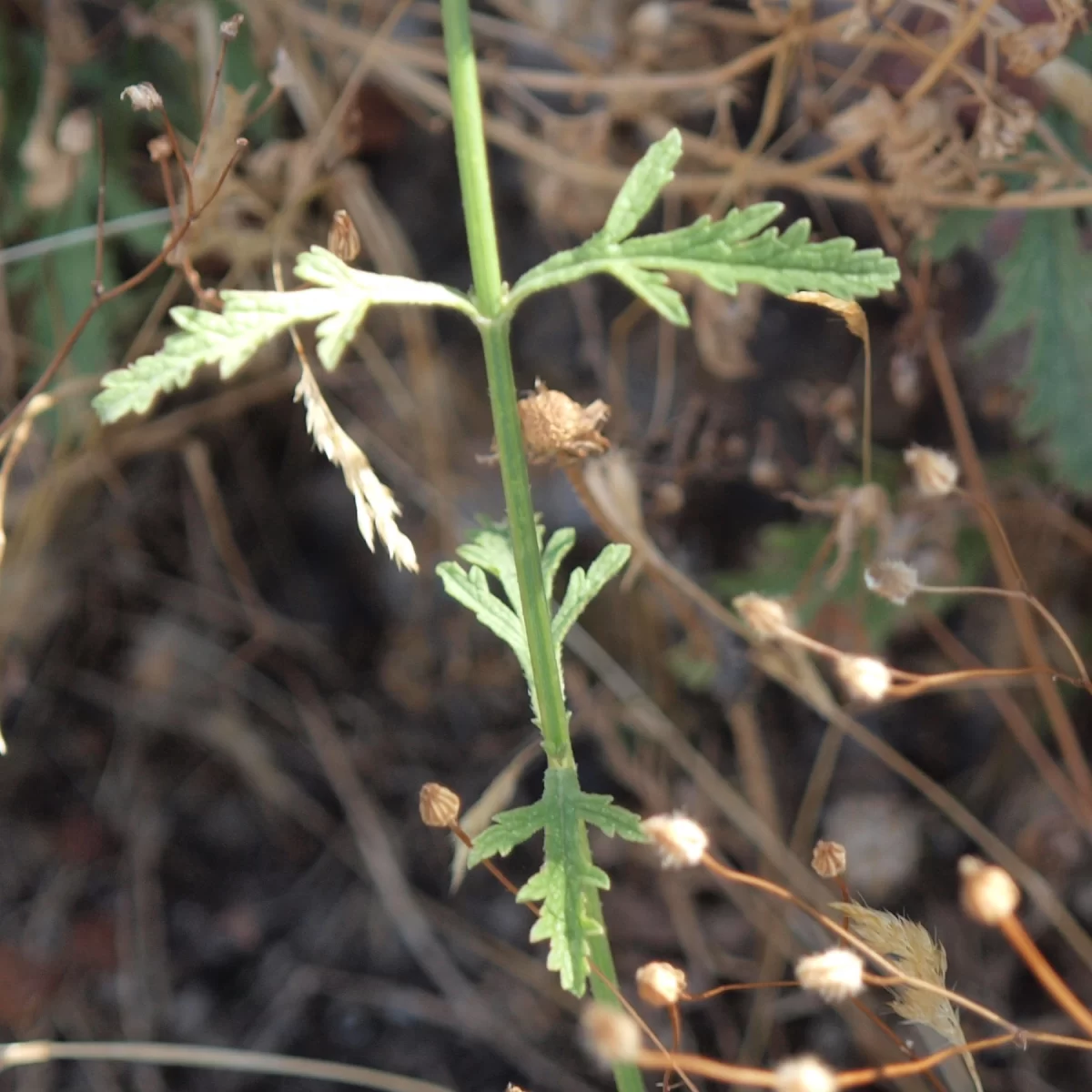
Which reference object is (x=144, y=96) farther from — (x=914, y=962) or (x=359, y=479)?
(x=914, y=962)

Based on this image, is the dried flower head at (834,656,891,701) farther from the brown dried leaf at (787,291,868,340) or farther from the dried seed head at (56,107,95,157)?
the dried seed head at (56,107,95,157)

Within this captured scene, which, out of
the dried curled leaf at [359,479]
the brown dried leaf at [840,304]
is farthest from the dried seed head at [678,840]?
the brown dried leaf at [840,304]

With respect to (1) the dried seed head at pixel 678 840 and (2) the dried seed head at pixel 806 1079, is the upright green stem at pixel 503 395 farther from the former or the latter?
(2) the dried seed head at pixel 806 1079

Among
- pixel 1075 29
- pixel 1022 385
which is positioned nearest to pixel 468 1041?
pixel 1022 385

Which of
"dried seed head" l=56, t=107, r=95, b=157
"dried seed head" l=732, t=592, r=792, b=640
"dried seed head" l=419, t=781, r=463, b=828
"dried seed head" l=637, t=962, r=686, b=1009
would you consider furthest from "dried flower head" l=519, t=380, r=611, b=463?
"dried seed head" l=56, t=107, r=95, b=157

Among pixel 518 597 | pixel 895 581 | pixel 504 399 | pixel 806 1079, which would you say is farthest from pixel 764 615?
pixel 806 1079

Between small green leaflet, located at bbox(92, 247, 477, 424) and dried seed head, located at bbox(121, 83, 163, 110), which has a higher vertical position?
dried seed head, located at bbox(121, 83, 163, 110)
